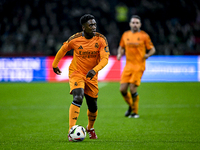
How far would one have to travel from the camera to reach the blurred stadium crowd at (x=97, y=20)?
67.5ft

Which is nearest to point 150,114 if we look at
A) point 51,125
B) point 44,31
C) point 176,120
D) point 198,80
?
point 176,120

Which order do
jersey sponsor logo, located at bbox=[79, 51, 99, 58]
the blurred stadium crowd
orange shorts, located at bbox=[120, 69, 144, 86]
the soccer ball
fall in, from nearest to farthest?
the soccer ball, jersey sponsor logo, located at bbox=[79, 51, 99, 58], orange shorts, located at bbox=[120, 69, 144, 86], the blurred stadium crowd

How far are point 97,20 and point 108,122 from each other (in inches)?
628

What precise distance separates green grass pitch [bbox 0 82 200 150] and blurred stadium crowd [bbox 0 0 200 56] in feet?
25.8

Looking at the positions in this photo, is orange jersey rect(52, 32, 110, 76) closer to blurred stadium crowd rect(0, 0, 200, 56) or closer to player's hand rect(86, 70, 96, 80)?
player's hand rect(86, 70, 96, 80)

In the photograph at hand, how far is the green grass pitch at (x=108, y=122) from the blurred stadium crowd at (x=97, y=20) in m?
7.87

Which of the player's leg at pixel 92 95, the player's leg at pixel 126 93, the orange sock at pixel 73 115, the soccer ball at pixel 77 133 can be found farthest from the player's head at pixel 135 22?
the soccer ball at pixel 77 133

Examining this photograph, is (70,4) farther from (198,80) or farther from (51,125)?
(51,125)

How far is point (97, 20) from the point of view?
73.6 feet

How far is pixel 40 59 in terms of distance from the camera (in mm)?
17203

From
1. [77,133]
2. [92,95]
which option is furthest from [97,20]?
[77,133]

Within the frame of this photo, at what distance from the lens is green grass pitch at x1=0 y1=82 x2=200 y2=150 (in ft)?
15.9

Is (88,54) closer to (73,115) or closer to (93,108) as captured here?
(93,108)

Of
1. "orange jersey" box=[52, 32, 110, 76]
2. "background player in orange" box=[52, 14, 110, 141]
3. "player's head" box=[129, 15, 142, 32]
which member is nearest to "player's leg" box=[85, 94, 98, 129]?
"background player in orange" box=[52, 14, 110, 141]
